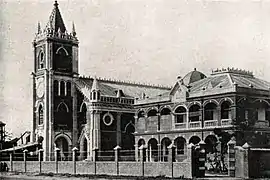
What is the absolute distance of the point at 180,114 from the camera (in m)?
37.5

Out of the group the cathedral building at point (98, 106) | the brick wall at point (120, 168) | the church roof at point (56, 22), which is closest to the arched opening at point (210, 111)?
the cathedral building at point (98, 106)

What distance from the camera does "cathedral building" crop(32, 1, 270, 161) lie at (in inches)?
1469

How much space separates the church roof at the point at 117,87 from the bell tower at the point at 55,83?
1334 mm

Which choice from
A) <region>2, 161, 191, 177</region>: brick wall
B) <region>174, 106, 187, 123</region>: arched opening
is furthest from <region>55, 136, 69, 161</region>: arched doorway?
<region>174, 106, 187, 123</region>: arched opening

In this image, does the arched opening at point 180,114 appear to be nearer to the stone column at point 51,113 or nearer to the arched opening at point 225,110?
the arched opening at point 225,110

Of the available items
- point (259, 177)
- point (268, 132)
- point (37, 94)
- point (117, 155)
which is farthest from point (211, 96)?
point (37, 94)

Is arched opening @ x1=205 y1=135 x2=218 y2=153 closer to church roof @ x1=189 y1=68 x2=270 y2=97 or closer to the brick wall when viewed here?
church roof @ x1=189 y1=68 x2=270 y2=97

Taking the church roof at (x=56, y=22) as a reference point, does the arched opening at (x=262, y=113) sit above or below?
below

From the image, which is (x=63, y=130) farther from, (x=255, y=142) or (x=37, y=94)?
(x=255, y=142)

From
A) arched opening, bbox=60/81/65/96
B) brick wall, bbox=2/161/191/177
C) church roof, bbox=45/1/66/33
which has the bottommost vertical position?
brick wall, bbox=2/161/191/177

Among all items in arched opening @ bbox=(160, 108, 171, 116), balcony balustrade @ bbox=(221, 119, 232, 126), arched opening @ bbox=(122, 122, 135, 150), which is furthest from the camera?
arched opening @ bbox=(122, 122, 135, 150)

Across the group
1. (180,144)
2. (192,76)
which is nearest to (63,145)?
(180,144)

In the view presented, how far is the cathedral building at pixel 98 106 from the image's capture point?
3731 cm

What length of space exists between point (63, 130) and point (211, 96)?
1677cm
